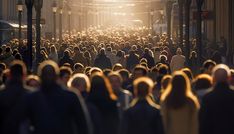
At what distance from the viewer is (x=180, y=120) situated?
1046 centimetres

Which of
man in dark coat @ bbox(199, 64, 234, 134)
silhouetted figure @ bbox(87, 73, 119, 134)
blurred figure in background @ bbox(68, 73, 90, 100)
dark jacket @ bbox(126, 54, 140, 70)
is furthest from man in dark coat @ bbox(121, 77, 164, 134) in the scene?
dark jacket @ bbox(126, 54, 140, 70)

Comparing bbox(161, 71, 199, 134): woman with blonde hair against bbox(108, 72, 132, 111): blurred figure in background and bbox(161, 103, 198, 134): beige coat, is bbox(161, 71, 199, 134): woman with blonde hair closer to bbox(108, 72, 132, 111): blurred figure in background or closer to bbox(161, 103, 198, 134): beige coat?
bbox(161, 103, 198, 134): beige coat

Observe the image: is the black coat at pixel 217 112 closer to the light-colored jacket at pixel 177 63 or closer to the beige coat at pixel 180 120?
the beige coat at pixel 180 120

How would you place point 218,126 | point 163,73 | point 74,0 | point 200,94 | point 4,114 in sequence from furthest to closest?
point 74,0 < point 163,73 < point 200,94 < point 218,126 < point 4,114

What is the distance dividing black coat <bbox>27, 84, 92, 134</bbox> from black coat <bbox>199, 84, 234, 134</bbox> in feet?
6.92

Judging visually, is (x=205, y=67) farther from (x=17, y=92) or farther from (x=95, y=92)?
(x=17, y=92)

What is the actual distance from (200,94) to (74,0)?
132235 millimetres

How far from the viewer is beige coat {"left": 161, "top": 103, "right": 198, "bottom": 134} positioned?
34.3 feet

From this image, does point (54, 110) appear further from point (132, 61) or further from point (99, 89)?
point (132, 61)

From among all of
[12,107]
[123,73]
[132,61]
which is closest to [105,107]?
[12,107]

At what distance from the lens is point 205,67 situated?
16.2m

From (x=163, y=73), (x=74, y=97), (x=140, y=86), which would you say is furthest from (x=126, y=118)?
(x=163, y=73)

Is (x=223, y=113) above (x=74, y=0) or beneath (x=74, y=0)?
beneath

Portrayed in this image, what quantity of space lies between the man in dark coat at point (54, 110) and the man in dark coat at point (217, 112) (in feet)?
6.66
